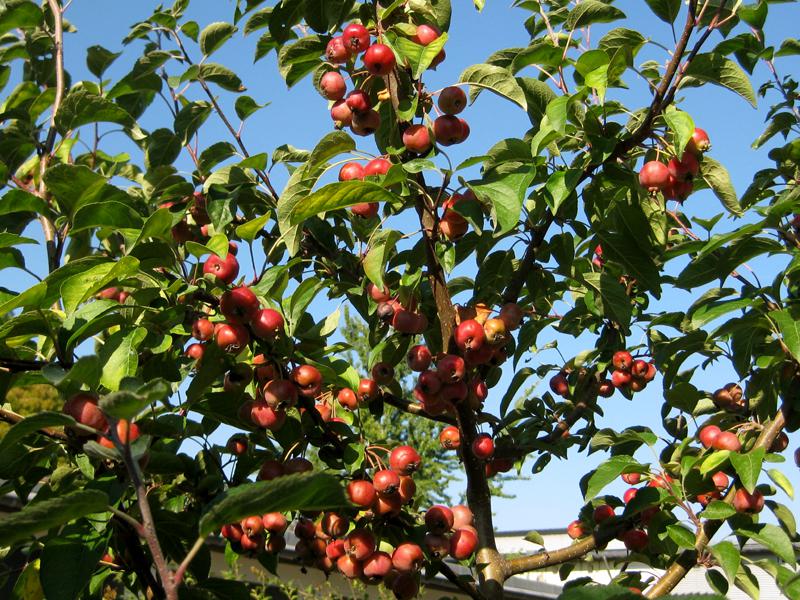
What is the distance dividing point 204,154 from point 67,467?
1.02m

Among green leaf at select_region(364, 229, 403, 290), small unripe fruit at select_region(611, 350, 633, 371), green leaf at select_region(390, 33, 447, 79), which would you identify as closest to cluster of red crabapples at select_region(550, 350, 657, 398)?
small unripe fruit at select_region(611, 350, 633, 371)

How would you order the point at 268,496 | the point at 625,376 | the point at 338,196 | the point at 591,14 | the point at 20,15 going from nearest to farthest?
the point at 268,496
the point at 338,196
the point at 591,14
the point at 20,15
the point at 625,376

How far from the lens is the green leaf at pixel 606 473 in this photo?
83.5 inches

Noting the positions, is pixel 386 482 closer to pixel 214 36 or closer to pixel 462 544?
pixel 462 544

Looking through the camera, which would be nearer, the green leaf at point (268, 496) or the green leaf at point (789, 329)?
the green leaf at point (268, 496)

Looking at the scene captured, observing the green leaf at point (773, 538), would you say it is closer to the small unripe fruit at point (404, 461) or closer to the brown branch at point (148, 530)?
the small unripe fruit at point (404, 461)

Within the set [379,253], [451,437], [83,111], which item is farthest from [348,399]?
[83,111]

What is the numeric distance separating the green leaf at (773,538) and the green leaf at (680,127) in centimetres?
109

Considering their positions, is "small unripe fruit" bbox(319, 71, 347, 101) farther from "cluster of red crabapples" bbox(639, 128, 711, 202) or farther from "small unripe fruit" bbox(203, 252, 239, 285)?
"cluster of red crabapples" bbox(639, 128, 711, 202)

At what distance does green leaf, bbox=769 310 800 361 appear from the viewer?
199 cm

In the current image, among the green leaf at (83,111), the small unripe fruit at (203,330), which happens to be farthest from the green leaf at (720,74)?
the green leaf at (83,111)

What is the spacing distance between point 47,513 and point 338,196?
0.91 meters

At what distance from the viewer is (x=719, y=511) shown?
2.11 metres

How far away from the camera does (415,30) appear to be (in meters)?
2.10
